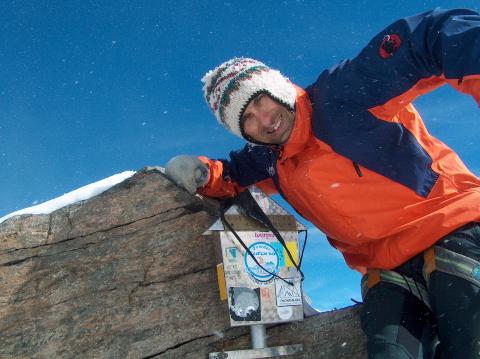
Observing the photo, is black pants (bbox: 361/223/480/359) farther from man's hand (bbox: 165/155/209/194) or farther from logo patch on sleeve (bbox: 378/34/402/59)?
man's hand (bbox: 165/155/209/194)

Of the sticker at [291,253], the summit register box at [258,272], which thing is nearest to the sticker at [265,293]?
the summit register box at [258,272]

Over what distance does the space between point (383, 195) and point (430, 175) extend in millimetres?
394

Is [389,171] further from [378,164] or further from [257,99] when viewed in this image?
[257,99]

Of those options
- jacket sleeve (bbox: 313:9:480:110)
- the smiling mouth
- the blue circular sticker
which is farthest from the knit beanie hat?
the blue circular sticker

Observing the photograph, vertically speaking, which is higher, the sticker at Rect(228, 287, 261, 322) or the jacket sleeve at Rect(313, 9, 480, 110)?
the jacket sleeve at Rect(313, 9, 480, 110)

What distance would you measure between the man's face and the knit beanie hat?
0.06 meters

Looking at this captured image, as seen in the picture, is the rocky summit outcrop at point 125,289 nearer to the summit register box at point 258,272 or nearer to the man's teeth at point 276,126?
the summit register box at point 258,272

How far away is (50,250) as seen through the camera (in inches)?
205

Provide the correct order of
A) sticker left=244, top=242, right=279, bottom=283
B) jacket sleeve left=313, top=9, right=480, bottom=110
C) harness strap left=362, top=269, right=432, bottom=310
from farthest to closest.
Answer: sticker left=244, top=242, right=279, bottom=283 < harness strap left=362, top=269, right=432, bottom=310 < jacket sleeve left=313, top=9, right=480, bottom=110

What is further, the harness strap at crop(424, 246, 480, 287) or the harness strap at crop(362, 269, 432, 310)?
the harness strap at crop(362, 269, 432, 310)

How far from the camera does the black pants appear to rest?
3746 millimetres

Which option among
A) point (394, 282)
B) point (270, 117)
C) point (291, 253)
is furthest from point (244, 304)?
point (270, 117)

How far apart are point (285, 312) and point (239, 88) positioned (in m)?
2.01

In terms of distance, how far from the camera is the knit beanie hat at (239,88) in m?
4.54
